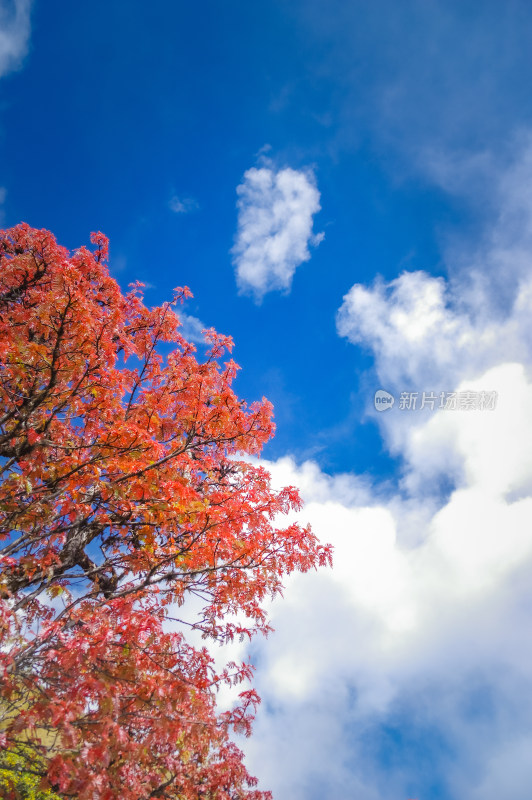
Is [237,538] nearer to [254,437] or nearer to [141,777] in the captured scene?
[254,437]

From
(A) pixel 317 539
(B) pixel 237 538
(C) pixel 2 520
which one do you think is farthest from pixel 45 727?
(A) pixel 317 539

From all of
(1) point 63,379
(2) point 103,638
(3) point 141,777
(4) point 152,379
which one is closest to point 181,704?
(2) point 103,638

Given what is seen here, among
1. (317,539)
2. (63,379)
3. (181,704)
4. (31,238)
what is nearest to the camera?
(181,704)

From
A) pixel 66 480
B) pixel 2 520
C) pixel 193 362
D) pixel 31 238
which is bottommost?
pixel 2 520

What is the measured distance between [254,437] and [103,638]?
5.17 meters

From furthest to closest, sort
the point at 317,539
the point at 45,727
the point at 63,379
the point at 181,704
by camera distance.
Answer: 1. the point at 317,539
2. the point at 63,379
3. the point at 181,704
4. the point at 45,727

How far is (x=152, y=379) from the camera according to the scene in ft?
34.6

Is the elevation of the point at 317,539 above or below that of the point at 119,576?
above

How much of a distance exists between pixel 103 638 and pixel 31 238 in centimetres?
896

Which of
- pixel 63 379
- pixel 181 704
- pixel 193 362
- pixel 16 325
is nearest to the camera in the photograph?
pixel 181 704

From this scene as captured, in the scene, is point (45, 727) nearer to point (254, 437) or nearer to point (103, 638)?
point (103, 638)

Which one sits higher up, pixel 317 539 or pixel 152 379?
pixel 152 379

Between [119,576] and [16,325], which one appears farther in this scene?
[119,576]

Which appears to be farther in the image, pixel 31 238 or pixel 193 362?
pixel 193 362
